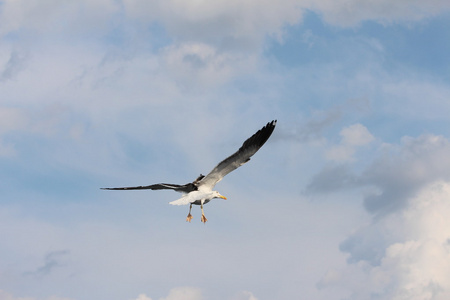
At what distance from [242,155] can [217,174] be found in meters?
2.47

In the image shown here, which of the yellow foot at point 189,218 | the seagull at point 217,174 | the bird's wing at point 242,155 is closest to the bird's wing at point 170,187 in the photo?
the seagull at point 217,174

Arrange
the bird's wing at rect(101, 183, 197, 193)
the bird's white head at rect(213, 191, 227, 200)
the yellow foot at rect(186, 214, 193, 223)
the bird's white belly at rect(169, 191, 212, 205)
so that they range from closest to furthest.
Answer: the bird's white belly at rect(169, 191, 212, 205)
the yellow foot at rect(186, 214, 193, 223)
the bird's wing at rect(101, 183, 197, 193)
the bird's white head at rect(213, 191, 227, 200)

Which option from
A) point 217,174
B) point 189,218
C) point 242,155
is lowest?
point 189,218

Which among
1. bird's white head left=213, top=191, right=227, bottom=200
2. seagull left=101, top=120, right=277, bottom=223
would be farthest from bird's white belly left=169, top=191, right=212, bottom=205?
bird's white head left=213, top=191, right=227, bottom=200

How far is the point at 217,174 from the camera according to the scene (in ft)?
147

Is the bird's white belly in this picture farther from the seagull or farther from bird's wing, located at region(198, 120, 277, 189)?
bird's wing, located at region(198, 120, 277, 189)

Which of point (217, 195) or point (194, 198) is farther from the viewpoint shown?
point (217, 195)

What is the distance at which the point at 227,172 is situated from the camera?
44938 mm

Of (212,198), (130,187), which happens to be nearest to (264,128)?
(212,198)

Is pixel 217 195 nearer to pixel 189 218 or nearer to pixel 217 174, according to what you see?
pixel 217 174

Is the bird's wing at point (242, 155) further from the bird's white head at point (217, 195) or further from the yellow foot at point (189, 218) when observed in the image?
the yellow foot at point (189, 218)

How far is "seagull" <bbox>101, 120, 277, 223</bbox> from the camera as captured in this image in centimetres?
4378

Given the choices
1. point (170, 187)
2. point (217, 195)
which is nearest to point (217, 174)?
point (217, 195)

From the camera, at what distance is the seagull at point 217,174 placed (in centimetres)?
4378
